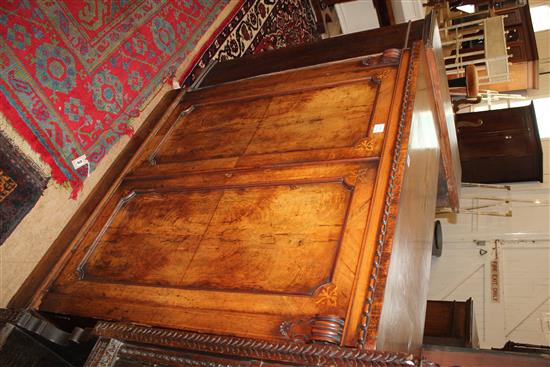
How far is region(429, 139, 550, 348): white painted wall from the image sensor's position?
4328mm

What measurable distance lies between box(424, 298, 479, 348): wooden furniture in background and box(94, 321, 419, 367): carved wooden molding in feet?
8.19

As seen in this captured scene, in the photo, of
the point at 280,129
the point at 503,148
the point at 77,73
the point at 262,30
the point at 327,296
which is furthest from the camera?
the point at 503,148

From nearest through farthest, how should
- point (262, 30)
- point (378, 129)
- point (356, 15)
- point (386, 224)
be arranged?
point (386, 224)
point (378, 129)
point (262, 30)
point (356, 15)

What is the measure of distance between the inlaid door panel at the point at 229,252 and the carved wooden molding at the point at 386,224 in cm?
7

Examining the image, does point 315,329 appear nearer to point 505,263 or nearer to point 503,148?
point 505,263

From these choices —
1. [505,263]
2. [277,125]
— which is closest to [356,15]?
[505,263]

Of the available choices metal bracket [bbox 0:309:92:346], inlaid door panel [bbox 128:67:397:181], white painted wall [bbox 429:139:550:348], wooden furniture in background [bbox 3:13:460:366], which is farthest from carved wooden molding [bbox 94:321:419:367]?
white painted wall [bbox 429:139:550:348]

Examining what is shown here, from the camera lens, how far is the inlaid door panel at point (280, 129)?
199 cm

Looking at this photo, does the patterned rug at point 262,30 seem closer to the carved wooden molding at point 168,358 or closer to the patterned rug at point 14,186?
the patterned rug at point 14,186

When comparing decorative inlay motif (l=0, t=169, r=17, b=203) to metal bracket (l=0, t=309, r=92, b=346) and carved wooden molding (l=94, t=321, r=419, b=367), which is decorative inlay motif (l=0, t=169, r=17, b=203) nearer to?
metal bracket (l=0, t=309, r=92, b=346)

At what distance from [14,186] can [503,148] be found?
5159mm

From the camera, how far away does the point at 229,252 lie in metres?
1.71

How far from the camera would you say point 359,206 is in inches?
63.9

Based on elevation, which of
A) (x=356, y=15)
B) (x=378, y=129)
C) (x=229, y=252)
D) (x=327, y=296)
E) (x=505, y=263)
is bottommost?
(x=327, y=296)
